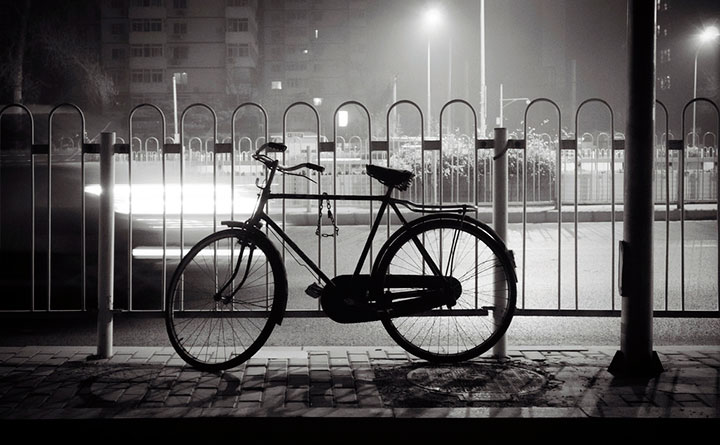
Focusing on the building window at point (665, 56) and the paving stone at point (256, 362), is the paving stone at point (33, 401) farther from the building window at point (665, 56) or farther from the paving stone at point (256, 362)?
the building window at point (665, 56)

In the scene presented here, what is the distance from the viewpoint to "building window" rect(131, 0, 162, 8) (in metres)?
110

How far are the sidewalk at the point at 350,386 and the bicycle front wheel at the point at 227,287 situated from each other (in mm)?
161

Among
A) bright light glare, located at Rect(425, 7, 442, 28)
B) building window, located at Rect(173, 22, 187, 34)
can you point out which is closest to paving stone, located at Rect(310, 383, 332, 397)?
bright light glare, located at Rect(425, 7, 442, 28)

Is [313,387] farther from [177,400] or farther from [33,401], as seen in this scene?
[33,401]

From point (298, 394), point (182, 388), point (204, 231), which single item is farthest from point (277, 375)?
point (204, 231)

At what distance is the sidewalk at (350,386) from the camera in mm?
4785

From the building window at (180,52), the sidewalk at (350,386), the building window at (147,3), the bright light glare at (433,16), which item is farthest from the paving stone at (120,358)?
the building window at (147,3)

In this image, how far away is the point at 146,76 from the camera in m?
107

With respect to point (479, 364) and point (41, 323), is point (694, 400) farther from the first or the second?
point (41, 323)

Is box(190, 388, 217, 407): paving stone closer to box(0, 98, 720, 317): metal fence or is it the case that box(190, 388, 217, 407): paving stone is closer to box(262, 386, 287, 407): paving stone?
box(262, 386, 287, 407): paving stone

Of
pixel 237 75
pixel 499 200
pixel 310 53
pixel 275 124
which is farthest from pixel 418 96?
pixel 499 200

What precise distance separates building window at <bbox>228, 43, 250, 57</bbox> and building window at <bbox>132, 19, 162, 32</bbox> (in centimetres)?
919
